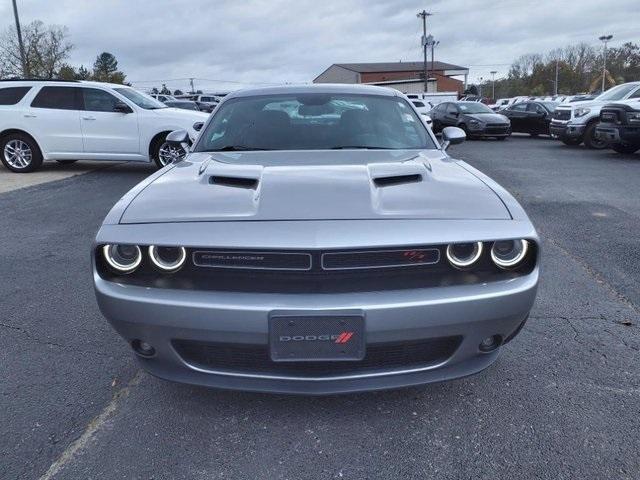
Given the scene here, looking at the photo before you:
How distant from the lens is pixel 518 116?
68.7 feet

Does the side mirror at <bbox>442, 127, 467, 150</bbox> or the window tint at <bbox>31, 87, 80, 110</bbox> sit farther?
the window tint at <bbox>31, 87, 80, 110</bbox>

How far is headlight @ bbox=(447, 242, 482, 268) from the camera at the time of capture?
232 cm

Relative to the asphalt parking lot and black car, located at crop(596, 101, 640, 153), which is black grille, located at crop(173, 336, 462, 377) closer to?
the asphalt parking lot

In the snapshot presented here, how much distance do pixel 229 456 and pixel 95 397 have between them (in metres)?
0.86

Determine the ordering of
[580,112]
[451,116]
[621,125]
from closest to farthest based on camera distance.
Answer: [621,125]
[580,112]
[451,116]

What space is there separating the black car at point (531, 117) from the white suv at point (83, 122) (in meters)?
14.1

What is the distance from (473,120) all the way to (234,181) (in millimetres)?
17878

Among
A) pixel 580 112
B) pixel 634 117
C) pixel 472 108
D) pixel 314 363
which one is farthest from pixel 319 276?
pixel 472 108

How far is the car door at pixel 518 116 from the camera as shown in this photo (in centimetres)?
2086

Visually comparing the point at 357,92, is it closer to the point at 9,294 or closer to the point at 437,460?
the point at 437,460

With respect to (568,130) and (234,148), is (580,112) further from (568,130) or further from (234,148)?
(234,148)

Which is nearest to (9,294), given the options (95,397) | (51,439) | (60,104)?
(95,397)

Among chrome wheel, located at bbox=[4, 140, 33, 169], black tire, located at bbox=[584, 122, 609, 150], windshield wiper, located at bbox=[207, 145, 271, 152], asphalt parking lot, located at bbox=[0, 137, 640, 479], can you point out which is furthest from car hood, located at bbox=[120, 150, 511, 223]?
black tire, located at bbox=[584, 122, 609, 150]

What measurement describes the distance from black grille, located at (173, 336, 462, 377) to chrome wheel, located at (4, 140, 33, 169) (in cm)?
1016
